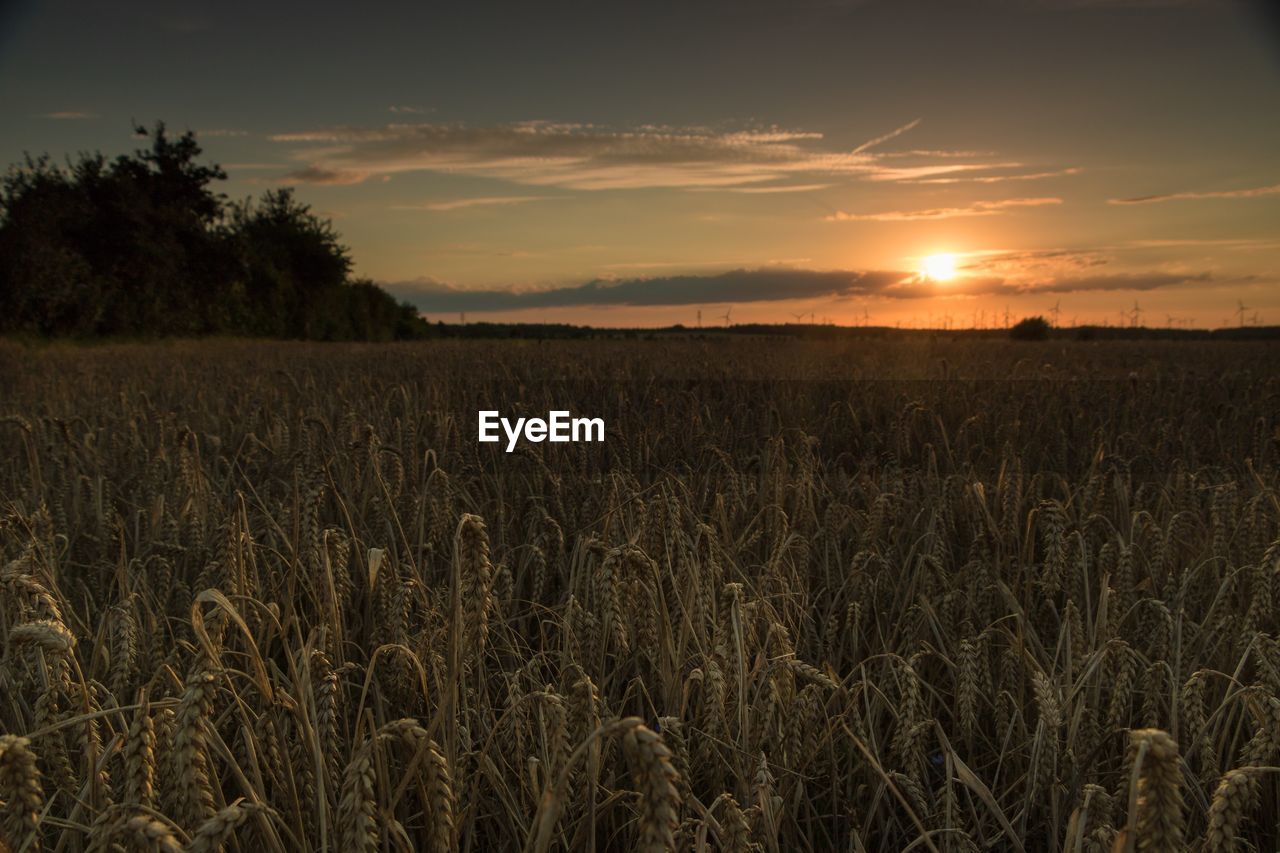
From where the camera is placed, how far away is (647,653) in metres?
2.00

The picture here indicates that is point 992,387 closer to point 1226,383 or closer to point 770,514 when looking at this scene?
point 1226,383

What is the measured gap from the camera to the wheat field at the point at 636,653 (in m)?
1.19

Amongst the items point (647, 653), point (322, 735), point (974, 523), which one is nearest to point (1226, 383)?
point (974, 523)

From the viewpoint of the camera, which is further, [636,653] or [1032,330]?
[1032,330]

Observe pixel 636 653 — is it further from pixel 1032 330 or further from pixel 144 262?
pixel 144 262

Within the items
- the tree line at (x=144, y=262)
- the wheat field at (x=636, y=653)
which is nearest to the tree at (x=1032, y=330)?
the wheat field at (x=636, y=653)

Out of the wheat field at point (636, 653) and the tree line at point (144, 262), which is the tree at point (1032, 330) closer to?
the wheat field at point (636, 653)

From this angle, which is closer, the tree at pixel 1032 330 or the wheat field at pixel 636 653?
the wheat field at pixel 636 653

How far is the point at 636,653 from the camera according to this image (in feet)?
6.57

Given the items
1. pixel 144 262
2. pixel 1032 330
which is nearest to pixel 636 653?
pixel 1032 330

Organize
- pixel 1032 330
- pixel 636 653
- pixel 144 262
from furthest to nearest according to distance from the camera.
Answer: pixel 144 262
pixel 1032 330
pixel 636 653

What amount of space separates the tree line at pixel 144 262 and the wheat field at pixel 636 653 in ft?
73.2

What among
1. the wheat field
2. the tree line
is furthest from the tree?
the tree line

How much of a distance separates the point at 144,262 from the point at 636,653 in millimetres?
31132
